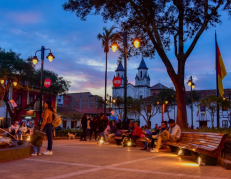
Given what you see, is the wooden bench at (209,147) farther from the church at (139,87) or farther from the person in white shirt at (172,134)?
the church at (139,87)

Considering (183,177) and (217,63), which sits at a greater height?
(217,63)

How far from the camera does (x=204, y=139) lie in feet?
26.7

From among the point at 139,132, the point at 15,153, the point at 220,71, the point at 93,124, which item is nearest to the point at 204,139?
the point at 15,153

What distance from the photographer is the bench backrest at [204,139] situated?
264 inches

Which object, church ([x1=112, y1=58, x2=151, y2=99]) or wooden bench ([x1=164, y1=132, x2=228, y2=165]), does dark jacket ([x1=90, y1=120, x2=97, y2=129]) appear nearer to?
wooden bench ([x1=164, y1=132, x2=228, y2=165])

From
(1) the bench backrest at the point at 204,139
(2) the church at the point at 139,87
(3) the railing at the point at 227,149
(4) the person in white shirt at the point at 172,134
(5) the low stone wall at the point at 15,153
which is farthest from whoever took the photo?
(2) the church at the point at 139,87

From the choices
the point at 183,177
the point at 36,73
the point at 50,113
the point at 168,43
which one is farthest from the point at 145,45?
the point at 36,73

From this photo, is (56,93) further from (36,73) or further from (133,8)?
(133,8)

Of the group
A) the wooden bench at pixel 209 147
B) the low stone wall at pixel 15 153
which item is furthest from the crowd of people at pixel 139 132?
the low stone wall at pixel 15 153

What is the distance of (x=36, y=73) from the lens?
4591 centimetres

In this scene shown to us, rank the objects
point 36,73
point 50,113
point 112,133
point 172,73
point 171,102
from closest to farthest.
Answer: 1. point 50,113
2. point 172,73
3. point 112,133
4. point 36,73
5. point 171,102

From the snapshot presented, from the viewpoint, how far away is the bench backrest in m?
6.70

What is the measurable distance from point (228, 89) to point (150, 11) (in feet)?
199

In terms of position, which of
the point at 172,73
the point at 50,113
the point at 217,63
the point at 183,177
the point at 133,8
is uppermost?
the point at 133,8
